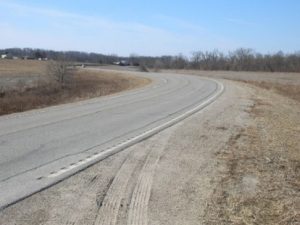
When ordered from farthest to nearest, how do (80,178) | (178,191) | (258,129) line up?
(258,129)
(80,178)
(178,191)

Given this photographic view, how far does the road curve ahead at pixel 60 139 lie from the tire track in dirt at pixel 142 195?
985 millimetres

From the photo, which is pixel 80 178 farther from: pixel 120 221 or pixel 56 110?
pixel 56 110

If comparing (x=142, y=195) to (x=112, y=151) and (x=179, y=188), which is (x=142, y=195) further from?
(x=112, y=151)

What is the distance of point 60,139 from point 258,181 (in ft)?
16.6

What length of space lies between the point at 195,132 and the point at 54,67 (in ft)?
166

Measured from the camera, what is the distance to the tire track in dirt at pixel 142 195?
236 inches

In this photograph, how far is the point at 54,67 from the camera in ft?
206

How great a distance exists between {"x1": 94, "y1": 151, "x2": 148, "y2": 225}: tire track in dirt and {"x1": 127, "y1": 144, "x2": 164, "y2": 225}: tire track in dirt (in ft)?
0.52

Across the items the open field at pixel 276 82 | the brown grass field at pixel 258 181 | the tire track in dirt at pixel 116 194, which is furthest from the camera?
the open field at pixel 276 82

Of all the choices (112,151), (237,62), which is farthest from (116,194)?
(237,62)

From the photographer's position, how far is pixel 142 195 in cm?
705

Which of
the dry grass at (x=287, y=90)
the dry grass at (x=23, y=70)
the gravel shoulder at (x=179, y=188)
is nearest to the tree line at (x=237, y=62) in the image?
the dry grass at (x=23, y=70)

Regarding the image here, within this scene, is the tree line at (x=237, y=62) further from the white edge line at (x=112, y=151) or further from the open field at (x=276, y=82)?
the white edge line at (x=112, y=151)

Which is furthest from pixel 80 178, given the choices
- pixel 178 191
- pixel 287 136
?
pixel 287 136
